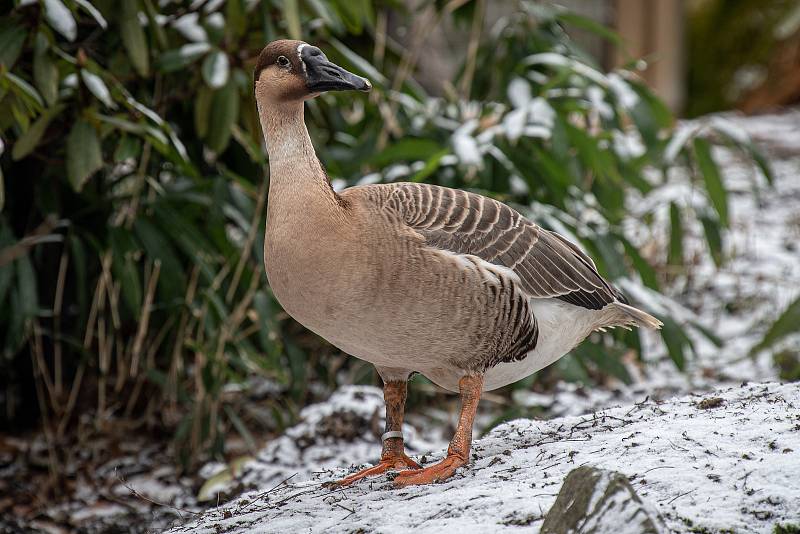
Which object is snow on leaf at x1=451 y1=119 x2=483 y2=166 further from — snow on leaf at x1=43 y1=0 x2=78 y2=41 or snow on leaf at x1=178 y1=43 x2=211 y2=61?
snow on leaf at x1=43 y1=0 x2=78 y2=41

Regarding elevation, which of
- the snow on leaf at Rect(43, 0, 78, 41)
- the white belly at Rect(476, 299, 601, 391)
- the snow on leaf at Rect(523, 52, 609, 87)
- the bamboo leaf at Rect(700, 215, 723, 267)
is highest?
the snow on leaf at Rect(43, 0, 78, 41)

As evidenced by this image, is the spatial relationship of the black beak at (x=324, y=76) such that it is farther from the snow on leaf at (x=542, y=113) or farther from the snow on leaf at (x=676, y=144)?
the snow on leaf at (x=676, y=144)

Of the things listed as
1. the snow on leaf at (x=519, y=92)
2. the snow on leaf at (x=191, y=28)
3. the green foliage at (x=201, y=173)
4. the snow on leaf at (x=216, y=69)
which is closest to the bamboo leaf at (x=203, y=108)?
the green foliage at (x=201, y=173)

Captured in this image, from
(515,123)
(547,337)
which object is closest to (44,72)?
(547,337)

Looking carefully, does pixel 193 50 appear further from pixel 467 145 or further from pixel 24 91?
pixel 467 145

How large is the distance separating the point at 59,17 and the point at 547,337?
7.68ft

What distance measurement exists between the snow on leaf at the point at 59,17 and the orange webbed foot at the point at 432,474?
228cm

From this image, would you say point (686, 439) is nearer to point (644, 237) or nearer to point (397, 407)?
point (397, 407)

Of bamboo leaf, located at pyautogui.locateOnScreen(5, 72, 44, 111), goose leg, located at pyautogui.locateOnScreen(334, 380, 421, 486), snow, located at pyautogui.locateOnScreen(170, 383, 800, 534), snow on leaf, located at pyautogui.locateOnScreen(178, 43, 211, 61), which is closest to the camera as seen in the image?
snow, located at pyautogui.locateOnScreen(170, 383, 800, 534)

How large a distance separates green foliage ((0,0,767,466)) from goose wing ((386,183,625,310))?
1.38 m

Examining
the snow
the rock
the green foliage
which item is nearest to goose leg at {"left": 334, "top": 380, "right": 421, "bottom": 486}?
the snow

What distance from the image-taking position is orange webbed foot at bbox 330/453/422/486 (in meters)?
3.22

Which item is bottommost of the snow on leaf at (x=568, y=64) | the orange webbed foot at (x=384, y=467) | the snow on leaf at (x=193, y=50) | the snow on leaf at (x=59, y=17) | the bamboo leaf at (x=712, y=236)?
the orange webbed foot at (x=384, y=467)

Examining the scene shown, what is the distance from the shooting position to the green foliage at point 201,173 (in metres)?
4.31
